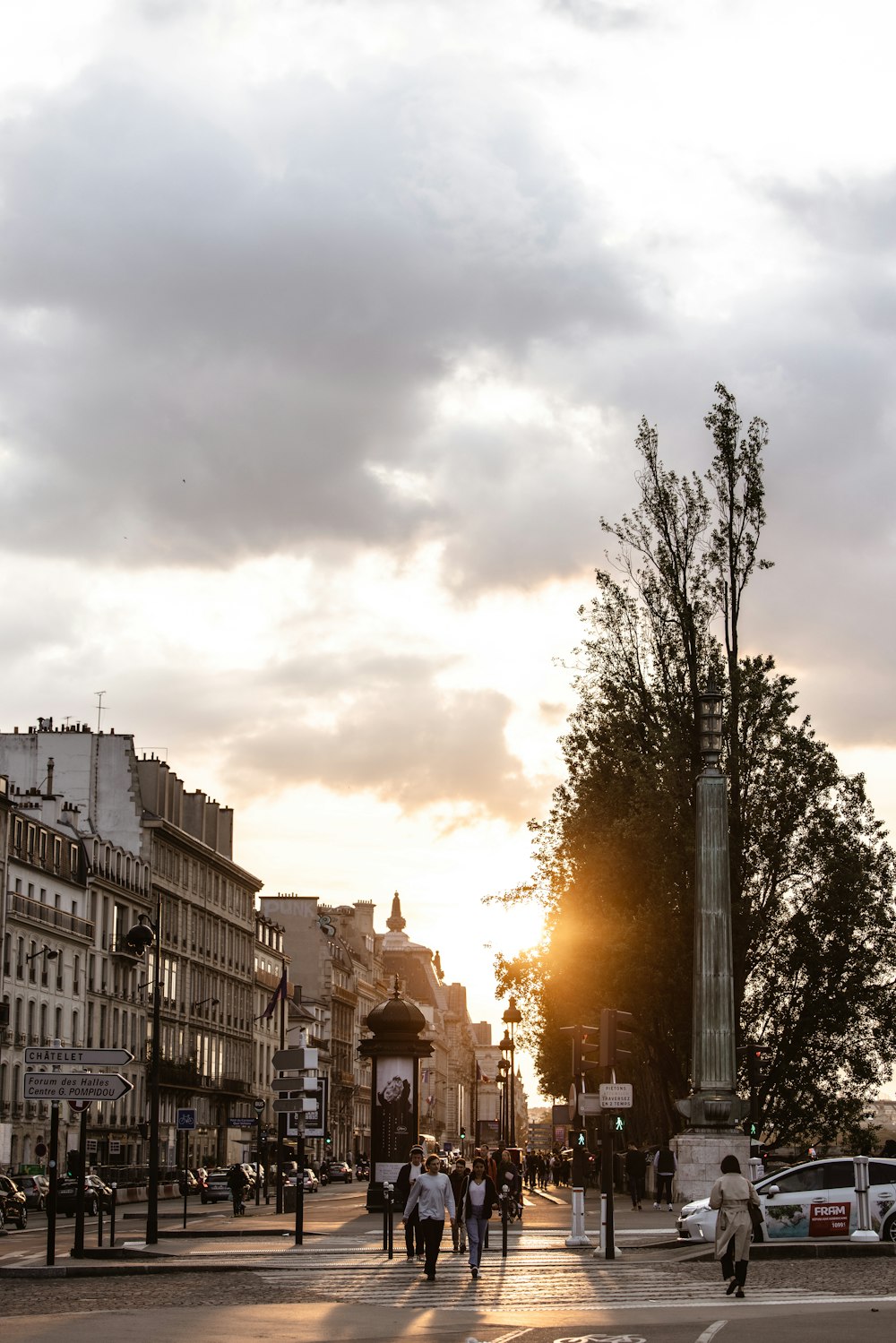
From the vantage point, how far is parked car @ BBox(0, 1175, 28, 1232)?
49.1 meters

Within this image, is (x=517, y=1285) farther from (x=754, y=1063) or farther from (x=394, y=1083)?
(x=754, y=1063)

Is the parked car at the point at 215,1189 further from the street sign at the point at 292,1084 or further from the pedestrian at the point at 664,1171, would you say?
the street sign at the point at 292,1084

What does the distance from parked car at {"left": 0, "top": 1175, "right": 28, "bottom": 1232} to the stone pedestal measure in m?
19.2

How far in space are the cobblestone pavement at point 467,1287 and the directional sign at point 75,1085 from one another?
238 centimetres

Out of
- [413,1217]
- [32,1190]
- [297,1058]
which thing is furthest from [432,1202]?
[32,1190]

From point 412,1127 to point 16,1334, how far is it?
26.3 m

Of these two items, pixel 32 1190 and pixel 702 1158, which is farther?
pixel 32 1190

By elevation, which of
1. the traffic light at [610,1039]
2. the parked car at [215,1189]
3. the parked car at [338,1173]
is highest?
the traffic light at [610,1039]

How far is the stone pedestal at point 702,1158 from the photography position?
1454 inches

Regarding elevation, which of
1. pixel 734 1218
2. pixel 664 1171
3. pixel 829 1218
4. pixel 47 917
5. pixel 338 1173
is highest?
pixel 47 917

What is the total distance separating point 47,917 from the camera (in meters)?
80.9

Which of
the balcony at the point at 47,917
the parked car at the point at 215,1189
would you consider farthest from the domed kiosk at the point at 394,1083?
the balcony at the point at 47,917

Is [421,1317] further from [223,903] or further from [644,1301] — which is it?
[223,903]

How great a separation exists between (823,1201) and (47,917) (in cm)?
5703
